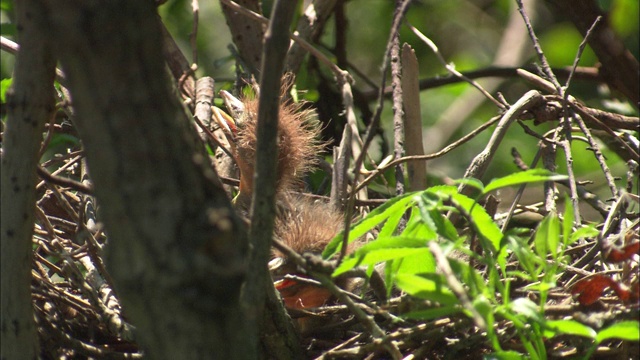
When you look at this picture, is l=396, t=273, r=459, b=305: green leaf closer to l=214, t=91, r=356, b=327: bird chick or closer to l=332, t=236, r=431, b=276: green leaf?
l=332, t=236, r=431, b=276: green leaf

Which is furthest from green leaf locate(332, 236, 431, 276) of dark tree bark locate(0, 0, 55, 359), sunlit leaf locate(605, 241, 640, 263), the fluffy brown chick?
the fluffy brown chick

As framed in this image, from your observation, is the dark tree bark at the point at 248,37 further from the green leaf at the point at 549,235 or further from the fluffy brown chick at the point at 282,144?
the green leaf at the point at 549,235

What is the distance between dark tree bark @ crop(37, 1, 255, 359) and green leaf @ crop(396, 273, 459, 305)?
0.63ft

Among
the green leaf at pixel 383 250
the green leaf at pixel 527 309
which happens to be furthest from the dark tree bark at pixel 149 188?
the green leaf at pixel 527 309

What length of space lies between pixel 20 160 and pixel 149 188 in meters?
0.28

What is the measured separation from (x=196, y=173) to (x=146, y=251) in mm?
80

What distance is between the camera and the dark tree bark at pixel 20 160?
2.69ft

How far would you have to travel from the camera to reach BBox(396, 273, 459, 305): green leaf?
767mm

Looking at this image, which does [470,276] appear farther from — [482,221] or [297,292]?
[297,292]

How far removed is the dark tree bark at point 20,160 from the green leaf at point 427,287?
0.42 metres

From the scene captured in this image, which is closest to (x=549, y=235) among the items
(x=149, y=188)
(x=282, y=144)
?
(x=149, y=188)

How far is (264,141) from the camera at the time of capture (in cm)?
70

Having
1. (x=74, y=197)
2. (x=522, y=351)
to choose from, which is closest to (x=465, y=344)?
(x=522, y=351)

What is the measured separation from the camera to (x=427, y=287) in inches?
30.4
